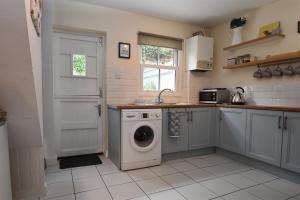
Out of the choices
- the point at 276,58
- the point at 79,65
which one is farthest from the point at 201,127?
the point at 79,65

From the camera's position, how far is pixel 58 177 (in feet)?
7.41

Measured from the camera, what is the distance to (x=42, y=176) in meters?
1.80

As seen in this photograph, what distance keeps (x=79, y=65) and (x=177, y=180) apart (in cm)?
222

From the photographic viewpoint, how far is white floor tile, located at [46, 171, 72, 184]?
218 centimetres

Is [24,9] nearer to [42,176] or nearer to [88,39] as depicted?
[42,176]

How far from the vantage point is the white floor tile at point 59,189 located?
1873mm

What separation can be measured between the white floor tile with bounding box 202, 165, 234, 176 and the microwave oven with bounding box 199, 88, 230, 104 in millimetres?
1151

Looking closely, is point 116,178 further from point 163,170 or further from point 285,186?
point 285,186

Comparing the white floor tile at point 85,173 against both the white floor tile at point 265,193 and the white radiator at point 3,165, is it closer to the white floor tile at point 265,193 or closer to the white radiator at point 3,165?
the white radiator at point 3,165

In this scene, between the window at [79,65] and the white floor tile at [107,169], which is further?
the window at [79,65]

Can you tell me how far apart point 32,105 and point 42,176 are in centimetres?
81

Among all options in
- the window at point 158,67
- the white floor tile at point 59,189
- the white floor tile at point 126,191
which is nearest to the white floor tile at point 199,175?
the white floor tile at point 126,191

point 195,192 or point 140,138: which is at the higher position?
point 140,138

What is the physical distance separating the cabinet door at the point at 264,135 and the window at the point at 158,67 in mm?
1542
